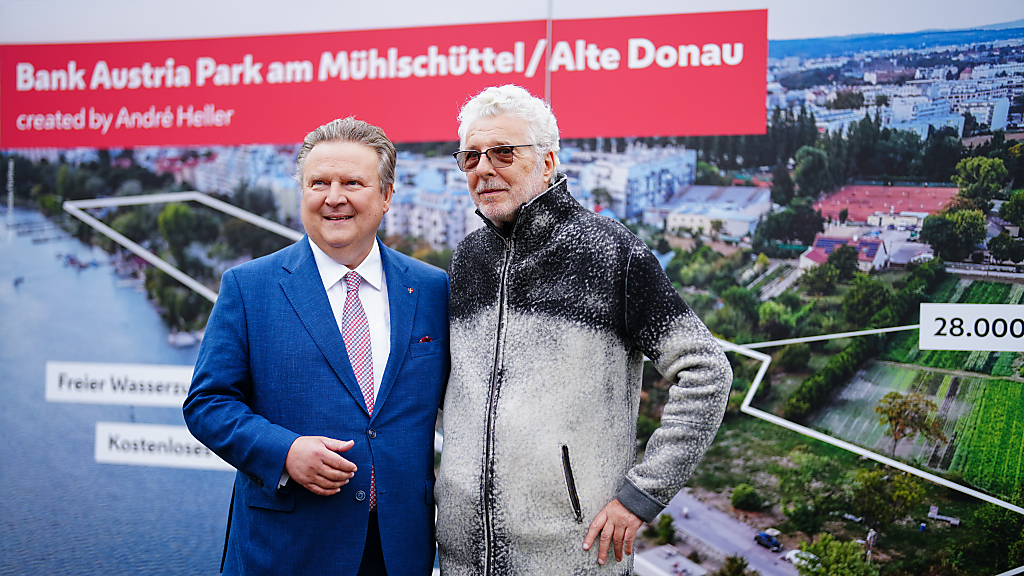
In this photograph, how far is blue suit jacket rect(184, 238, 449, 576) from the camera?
58.3 inches

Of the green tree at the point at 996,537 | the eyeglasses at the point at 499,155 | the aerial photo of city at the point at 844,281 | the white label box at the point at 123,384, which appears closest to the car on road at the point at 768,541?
the aerial photo of city at the point at 844,281

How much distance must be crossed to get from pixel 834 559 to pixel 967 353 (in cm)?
87

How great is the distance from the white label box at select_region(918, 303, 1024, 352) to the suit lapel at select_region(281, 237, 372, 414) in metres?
1.95

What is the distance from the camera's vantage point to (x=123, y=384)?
9.78 feet

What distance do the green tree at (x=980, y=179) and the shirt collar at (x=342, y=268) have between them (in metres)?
2.05

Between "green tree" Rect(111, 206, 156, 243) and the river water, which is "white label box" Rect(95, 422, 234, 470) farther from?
"green tree" Rect(111, 206, 156, 243)

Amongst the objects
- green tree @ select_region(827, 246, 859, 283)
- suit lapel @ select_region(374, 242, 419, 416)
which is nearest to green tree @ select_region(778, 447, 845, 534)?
green tree @ select_region(827, 246, 859, 283)

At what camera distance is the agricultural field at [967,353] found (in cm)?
240

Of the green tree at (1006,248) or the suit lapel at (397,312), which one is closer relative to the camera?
the suit lapel at (397,312)

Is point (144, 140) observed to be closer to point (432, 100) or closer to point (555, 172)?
point (432, 100)

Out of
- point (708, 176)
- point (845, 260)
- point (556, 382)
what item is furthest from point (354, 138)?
point (845, 260)

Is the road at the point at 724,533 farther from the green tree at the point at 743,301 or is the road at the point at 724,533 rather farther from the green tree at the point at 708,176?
the green tree at the point at 708,176

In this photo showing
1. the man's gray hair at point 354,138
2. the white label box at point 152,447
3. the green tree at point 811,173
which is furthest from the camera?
the white label box at point 152,447

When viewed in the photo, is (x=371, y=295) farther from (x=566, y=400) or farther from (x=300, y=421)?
(x=566, y=400)
